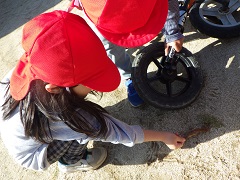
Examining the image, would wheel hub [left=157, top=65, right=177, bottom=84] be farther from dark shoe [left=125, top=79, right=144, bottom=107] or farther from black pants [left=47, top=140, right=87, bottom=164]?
black pants [left=47, top=140, right=87, bottom=164]

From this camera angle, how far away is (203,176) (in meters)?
1.38

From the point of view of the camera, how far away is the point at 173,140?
1378 millimetres

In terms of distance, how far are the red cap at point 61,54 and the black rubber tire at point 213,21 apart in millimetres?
972

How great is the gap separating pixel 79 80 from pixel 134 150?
2.48 feet

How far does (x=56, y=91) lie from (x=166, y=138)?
618mm

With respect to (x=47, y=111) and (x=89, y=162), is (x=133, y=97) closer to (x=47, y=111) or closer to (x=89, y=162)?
(x=89, y=162)

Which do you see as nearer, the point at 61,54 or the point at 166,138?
the point at 61,54

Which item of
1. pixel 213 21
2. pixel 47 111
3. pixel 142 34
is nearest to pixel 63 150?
pixel 47 111

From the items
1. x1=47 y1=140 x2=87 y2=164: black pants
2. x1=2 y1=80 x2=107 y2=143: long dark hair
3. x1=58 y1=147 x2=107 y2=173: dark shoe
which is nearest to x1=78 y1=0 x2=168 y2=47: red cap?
x1=2 y1=80 x2=107 y2=143: long dark hair

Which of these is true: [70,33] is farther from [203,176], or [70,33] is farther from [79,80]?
[203,176]

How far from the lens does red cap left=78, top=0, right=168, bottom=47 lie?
40.8 inches

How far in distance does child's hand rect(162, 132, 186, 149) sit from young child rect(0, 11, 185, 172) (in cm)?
3

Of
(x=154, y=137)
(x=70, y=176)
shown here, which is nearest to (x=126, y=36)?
(x=154, y=137)

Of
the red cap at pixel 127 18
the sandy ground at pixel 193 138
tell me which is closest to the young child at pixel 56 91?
the red cap at pixel 127 18
